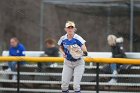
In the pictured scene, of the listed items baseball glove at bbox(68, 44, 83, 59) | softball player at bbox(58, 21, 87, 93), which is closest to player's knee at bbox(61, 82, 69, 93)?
softball player at bbox(58, 21, 87, 93)

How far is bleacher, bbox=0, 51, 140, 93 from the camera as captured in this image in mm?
13531

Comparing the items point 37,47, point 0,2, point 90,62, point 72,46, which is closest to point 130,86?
point 90,62

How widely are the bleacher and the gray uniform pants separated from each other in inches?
43.9

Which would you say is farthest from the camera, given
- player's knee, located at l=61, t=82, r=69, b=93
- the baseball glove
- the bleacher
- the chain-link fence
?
the chain-link fence

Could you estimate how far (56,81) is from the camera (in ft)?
45.5

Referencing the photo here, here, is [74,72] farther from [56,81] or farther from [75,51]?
[56,81]

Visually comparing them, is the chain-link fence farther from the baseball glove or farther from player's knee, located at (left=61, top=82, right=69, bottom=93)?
the baseball glove

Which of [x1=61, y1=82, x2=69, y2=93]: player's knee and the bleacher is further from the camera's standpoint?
the bleacher

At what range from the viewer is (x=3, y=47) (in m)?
21.3

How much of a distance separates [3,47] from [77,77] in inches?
363

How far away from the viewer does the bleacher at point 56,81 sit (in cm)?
1353

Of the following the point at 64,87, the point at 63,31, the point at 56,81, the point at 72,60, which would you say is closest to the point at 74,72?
the point at 72,60

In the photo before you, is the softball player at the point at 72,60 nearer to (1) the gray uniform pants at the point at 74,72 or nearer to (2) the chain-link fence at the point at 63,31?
(1) the gray uniform pants at the point at 74,72

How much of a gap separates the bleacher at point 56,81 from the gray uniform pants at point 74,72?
43.9 inches
